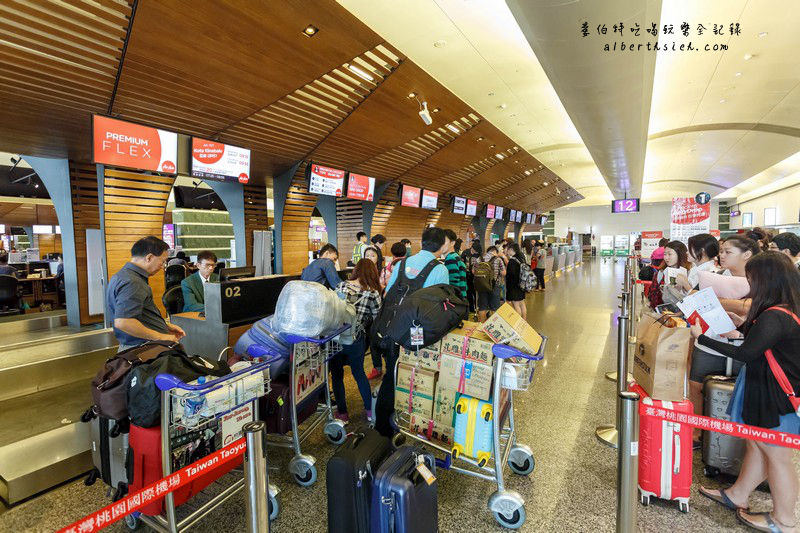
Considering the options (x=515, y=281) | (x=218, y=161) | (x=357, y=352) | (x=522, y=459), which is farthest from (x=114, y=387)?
(x=515, y=281)

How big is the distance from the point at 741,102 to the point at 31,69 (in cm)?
1252

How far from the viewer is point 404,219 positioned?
14.1 meters

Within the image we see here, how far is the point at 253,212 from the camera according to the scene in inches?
379

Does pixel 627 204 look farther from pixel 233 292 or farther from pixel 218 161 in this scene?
pixel 233 292

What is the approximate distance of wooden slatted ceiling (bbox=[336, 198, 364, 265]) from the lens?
12398 mm

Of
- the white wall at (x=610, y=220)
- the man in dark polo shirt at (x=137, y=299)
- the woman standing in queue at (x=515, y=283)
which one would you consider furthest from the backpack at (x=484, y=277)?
the white wall at (x=610, y=220)

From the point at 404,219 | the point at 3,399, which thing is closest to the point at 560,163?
the point at 404,219

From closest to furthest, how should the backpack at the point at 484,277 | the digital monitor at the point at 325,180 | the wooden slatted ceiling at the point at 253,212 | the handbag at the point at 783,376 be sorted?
the handbag at the point at 783,376 → the backpack at the point at 484,277 → the digital monitor at the point at 325,180 → the wooden slatted ceiling at the point at 253,212

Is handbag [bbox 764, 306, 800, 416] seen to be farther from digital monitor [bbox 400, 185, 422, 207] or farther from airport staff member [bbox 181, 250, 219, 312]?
digital monitor [bbox 400, 185, 422, 207]

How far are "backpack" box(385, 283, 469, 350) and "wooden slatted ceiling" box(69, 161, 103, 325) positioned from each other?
6624 mm

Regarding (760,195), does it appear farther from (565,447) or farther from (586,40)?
(565,447)

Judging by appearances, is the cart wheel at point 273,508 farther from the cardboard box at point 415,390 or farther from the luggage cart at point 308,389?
the cardboard box at point 415,390

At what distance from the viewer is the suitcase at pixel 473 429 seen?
2.27 metres

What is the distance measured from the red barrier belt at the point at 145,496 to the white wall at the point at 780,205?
21.6 meters
